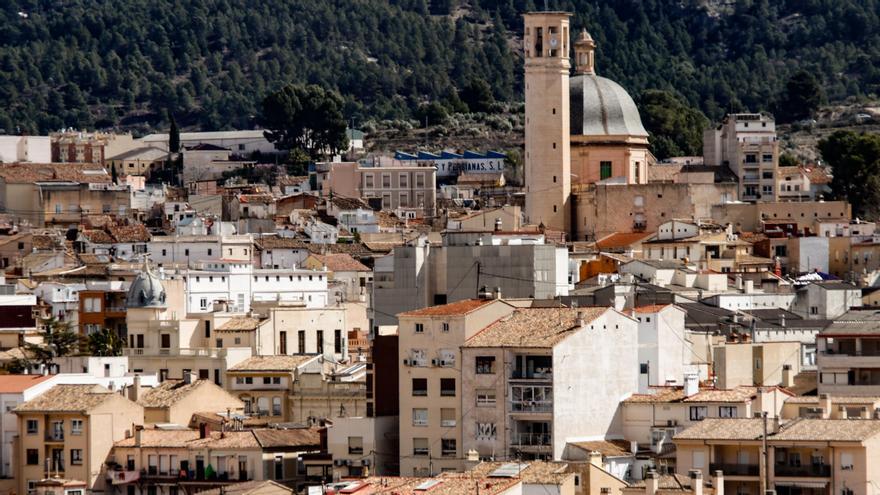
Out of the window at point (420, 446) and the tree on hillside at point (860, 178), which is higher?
the tree on hillside at point (860, 178)

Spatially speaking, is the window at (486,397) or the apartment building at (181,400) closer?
the window at (486,397)

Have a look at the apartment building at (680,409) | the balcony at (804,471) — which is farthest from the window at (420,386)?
the balcony at (804,471)

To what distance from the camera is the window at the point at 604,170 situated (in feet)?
352

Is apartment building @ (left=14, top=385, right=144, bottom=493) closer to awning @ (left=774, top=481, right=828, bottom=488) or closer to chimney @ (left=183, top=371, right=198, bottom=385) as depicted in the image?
chimney @ (left=183, top=371, right=198, bottom=385)

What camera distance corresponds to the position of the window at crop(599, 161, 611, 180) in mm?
107375

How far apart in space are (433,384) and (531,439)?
2.51m

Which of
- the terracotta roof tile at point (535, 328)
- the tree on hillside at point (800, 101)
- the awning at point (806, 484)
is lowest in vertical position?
the awning at point (806, 484)

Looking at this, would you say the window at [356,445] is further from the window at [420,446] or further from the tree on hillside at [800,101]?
the tree on hillside at [800,101]

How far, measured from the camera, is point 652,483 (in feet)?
152

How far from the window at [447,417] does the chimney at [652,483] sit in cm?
727

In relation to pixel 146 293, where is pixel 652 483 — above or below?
below

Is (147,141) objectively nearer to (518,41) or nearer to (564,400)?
(518,41)

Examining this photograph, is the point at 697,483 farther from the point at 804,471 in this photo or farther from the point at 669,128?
the point at 669,128

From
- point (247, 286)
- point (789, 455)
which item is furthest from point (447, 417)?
point (247, 286)
